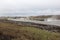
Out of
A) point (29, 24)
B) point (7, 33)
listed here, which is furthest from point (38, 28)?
point (7, 33)

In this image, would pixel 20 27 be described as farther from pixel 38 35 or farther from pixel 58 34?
pixel 58 34

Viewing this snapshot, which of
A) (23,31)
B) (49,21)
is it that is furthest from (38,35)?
(49,21)

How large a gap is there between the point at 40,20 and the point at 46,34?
154 centimetres

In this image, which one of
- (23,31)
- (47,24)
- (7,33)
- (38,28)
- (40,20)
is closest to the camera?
(7,33)

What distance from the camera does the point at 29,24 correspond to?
6242mm

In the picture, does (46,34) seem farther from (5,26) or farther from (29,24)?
(5,26)

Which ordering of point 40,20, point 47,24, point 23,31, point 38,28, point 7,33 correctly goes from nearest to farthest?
point 7,33
point 23,31
point 38,28
point 47,24
point 40,20

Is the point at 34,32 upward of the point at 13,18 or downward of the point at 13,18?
downward

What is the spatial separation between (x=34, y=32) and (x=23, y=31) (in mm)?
426

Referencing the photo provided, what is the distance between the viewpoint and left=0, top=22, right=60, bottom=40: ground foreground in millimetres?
5087

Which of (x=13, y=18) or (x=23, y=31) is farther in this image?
(x=13, y=18)

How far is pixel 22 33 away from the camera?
536cm

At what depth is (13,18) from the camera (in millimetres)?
6785

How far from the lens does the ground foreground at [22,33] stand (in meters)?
5.09
